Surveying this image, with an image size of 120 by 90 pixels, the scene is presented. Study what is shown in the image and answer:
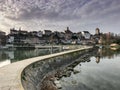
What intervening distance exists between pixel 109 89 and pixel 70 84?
3861mm

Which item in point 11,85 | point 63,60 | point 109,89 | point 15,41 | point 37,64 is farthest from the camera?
point 15,41

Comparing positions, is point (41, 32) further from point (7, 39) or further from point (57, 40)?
point (7, 39)

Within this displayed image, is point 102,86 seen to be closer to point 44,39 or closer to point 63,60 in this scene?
point 63,60

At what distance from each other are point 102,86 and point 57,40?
12480 centimetres

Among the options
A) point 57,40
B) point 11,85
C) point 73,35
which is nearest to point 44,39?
point 57,40

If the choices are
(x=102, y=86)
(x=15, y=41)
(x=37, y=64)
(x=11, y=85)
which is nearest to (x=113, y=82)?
(x=102, y=86)

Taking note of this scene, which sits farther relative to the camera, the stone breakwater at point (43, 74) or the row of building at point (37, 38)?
the row of building at point (37, 38)

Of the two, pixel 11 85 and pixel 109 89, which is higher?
pixel 11 85

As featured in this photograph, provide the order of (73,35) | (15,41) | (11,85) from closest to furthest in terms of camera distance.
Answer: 1. (11,85)
2. (15,41)
3. (73,35)

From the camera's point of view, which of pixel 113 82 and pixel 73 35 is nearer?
pixel 113 82

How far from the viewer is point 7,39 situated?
133375mm

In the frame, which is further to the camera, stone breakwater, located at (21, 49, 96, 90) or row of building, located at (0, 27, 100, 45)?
row of building, located at (0, 27, 100, 45)

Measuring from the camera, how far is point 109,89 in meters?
16.7

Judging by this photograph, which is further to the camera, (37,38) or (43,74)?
(37,38)
